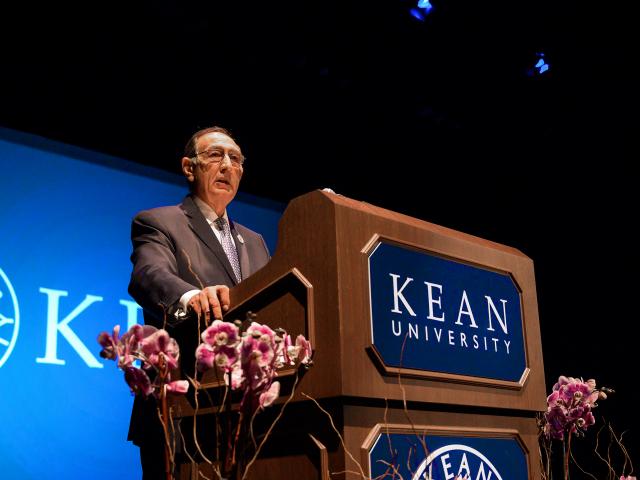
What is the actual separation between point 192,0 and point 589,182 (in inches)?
95.0

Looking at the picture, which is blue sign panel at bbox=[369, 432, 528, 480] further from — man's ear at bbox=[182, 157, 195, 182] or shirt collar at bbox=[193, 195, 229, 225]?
man's ear at bbox=[182, 157, 195, 182]

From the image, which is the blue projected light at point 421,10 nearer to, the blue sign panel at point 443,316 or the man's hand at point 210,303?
the blue sign panel at point 443,316

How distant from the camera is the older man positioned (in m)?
1.52

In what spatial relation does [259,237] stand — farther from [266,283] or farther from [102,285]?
[102,285]

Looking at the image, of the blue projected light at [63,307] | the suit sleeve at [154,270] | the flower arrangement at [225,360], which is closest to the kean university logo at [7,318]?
the blue projected light at [63,307]

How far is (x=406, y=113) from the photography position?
4.31m

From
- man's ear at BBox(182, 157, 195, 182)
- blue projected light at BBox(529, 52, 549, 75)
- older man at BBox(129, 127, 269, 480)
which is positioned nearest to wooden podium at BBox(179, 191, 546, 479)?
older man at BBox(129, 127, 269, 480)

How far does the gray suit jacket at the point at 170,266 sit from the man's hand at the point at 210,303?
0.22 ft

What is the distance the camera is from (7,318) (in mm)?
3070

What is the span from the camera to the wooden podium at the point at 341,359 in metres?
1.30

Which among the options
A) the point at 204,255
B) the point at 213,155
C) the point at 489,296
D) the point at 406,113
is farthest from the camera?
the point at 406,113

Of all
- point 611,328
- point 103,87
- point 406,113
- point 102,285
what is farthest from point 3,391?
point 611,328

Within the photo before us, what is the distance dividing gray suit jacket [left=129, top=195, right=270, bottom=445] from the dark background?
1.74 m

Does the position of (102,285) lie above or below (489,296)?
above
